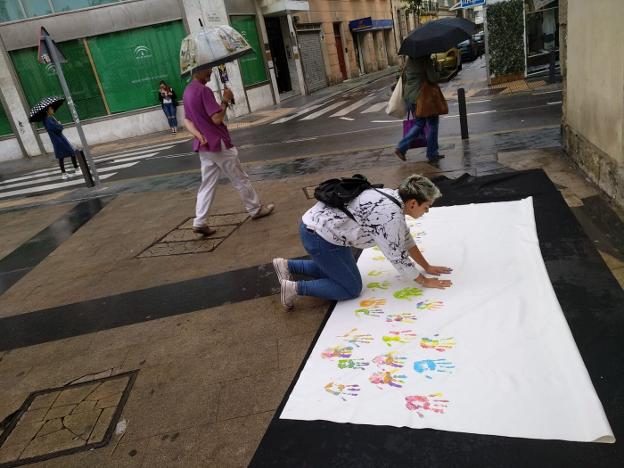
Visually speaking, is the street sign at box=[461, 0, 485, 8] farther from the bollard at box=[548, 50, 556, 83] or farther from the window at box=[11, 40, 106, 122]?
the window at box=[11, 40, 106, 122]

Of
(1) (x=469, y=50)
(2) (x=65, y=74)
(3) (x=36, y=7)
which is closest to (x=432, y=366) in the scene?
(2) (x=65, y=74)

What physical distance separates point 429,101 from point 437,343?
461cm

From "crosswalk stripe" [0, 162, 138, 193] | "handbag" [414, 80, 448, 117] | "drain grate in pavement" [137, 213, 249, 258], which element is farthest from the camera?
"crosswalk stripe" [0, 162, 138, 193]

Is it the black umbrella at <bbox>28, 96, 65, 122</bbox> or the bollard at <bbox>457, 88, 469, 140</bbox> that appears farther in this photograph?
the black umbrella at <bbox>28, 96, 65, 122</bbox>

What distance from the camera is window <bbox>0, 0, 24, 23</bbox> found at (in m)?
17.2

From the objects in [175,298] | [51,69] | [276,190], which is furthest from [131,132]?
[175,298]

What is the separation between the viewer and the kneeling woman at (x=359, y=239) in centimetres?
300

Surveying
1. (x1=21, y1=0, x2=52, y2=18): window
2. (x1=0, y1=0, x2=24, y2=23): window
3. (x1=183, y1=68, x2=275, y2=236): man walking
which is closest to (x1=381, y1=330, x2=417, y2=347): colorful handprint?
(x1=183, y1=68, x2=275, y2=236): man walking

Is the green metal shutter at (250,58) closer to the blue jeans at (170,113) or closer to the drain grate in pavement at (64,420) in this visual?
the blue jeans at (170,113)

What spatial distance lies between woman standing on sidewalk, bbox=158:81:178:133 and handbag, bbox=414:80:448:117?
509 inches

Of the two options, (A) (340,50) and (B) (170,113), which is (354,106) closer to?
(B) (170,113)

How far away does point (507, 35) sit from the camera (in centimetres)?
1348

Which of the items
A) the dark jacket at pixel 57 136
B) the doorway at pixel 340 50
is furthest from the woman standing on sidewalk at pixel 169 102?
the doorway at pixel 340 50

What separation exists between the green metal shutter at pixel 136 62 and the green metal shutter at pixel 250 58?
248 centimetres
